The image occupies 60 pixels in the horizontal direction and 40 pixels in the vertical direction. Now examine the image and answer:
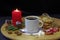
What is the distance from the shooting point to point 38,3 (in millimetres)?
2207

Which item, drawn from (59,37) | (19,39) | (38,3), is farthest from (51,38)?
(38,3)

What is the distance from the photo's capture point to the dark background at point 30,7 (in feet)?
7.22

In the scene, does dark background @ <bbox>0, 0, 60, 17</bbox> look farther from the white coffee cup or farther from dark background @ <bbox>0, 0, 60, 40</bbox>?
the white coffee cup

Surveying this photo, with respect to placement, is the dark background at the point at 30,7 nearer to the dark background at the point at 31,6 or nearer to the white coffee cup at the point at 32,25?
the dark background at the point at 31,6

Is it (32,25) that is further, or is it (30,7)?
(30,7)

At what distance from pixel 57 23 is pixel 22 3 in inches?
32.6

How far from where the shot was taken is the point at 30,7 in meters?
2.22

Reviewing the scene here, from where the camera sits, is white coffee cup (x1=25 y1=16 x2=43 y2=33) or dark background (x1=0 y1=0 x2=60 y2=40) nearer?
white coffee cup (x1=25 y1=16 x2=43 y2=33)

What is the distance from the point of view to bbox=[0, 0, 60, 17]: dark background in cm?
220

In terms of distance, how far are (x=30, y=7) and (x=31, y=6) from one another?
18 mm

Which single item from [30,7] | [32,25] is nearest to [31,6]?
[30,7]

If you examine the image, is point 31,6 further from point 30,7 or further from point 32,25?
point 32,25

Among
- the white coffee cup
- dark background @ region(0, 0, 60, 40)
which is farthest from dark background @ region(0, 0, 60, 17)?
the white coffee cup

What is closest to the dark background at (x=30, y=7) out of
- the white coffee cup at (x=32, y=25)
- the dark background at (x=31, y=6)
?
the dark background at (x=31, y=6)
